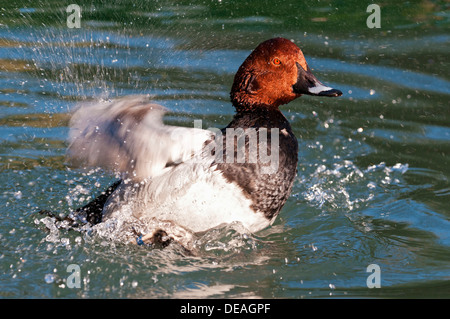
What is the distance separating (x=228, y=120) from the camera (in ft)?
18.9

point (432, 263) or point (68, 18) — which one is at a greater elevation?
point (68, 18)

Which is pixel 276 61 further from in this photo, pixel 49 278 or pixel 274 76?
pixel 49 278

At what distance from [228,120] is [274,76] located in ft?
6.02

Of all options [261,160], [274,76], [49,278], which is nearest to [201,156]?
[261,160]

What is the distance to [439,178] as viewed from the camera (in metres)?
4.80

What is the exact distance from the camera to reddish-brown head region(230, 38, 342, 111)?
3926 millimetres

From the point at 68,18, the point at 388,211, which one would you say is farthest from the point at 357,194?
the point at 68,18

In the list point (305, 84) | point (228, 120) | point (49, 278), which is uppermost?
point (305, 84)

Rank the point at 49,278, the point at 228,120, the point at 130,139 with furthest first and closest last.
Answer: the point at 228,120
the point at 130,139
the point at 49,278

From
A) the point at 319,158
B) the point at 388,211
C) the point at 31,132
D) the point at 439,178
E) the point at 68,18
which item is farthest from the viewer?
the point at 68,18

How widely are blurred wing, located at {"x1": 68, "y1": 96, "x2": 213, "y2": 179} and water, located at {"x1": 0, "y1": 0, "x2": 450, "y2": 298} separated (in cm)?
45
